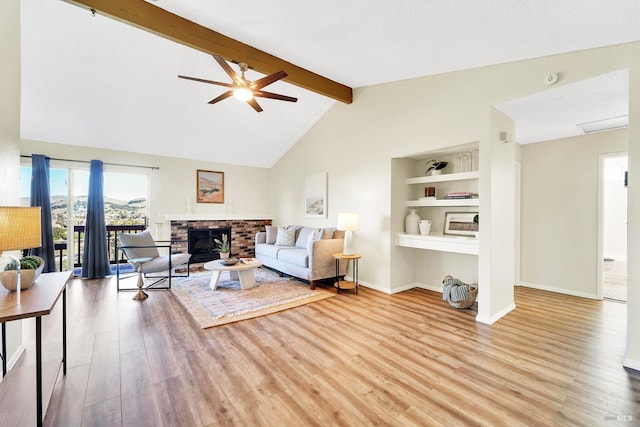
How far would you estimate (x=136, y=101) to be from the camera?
4.23 meters

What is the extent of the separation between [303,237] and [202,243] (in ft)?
8.30

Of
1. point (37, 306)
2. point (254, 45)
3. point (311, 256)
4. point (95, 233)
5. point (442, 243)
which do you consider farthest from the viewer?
point (95, 233)

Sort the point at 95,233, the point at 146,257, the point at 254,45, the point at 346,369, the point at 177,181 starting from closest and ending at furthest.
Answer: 1. the point at 346,369
2. the point at 254,45
3. the point at 146,257
4. the point at 95,233
5. the point at 177,181

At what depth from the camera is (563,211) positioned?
4.11 metres

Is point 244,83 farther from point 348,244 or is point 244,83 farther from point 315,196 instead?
point 315,196

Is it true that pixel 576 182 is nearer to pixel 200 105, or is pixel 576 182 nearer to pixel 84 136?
pixel 200 105

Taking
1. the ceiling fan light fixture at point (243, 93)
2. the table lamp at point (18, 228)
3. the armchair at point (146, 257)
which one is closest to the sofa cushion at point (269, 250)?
the armchair at point (146, 257)

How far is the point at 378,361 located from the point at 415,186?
290cm

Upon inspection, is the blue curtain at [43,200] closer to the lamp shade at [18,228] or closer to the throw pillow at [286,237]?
the throw pillow at [286,237]

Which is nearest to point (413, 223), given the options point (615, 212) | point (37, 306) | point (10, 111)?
point (37, 306)

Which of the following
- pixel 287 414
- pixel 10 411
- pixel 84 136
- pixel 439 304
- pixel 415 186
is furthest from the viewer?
pixel 84 136

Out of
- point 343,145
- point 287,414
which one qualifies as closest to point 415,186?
point 343,145

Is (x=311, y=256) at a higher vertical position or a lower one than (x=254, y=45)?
lower

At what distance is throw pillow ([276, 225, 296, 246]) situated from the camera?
18.2ft
